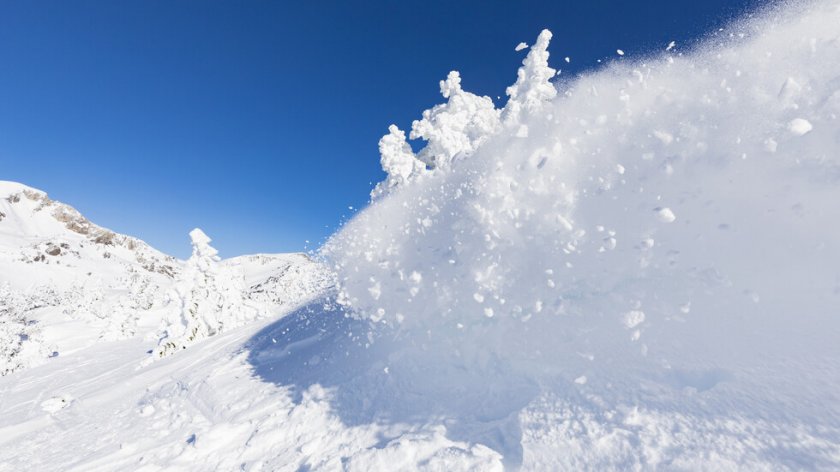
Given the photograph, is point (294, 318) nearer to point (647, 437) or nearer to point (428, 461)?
point (428, 461)

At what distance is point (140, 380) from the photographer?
1164 cm

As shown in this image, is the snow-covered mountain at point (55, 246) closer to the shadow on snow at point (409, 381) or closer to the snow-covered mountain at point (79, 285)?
the snow-covered mountain at point (79, 285)

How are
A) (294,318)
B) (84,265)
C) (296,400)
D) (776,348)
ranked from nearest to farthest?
(776,348)
(296,400)
(294,318)
(84,265)

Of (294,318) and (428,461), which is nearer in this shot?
(428,461)

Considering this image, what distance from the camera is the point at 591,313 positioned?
5711 millimetres

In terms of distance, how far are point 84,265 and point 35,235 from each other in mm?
47268

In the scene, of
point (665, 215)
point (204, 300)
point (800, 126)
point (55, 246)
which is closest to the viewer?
point (800, 126)

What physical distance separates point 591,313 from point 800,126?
3114 mm

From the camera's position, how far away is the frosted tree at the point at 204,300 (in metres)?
22.2

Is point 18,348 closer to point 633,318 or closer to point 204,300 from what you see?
point 204,300

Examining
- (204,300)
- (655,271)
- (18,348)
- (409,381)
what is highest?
(18,348)

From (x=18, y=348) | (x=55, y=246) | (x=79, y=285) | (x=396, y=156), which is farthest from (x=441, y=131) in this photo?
(x=55, y=246)

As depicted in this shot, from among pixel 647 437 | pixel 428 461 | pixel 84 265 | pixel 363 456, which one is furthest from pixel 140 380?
pixel 84 265

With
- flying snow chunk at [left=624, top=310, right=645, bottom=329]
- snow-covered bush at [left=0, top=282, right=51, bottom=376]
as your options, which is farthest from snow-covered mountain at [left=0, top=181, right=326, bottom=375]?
flying snow chunk at [left=624, top=310, right=645, bottom=329]
